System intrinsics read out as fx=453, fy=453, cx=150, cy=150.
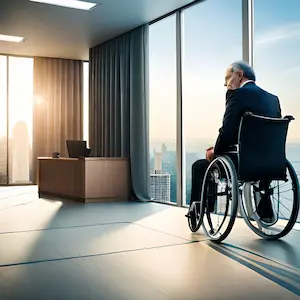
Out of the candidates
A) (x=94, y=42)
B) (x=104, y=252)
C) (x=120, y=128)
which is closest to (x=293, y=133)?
(x=104, y=252)

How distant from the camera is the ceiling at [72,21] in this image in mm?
5270

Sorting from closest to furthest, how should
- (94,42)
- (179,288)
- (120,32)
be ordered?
(179,288) → (120,32) → (94,42)

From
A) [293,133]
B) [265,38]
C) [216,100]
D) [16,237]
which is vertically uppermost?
[265,38]

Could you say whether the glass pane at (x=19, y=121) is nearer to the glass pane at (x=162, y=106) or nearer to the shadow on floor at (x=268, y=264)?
the glass pane at (x=162, y=106)

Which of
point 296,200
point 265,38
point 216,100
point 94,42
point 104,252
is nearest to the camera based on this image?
point 104,252

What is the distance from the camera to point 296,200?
282 centimetres

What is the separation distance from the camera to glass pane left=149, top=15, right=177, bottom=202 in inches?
225

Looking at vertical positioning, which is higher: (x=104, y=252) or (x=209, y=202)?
(x=209, y=202)

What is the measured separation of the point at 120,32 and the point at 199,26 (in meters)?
1.34

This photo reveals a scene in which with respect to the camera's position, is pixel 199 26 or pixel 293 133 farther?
pixel 199 26

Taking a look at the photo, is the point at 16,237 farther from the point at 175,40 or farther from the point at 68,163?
the point at 175,40

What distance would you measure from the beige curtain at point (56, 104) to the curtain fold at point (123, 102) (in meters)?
1.04

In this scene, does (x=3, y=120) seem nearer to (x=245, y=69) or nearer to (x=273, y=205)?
(x=245, y=69)

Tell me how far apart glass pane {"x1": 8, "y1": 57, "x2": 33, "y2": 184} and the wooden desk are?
2037 millimetres
